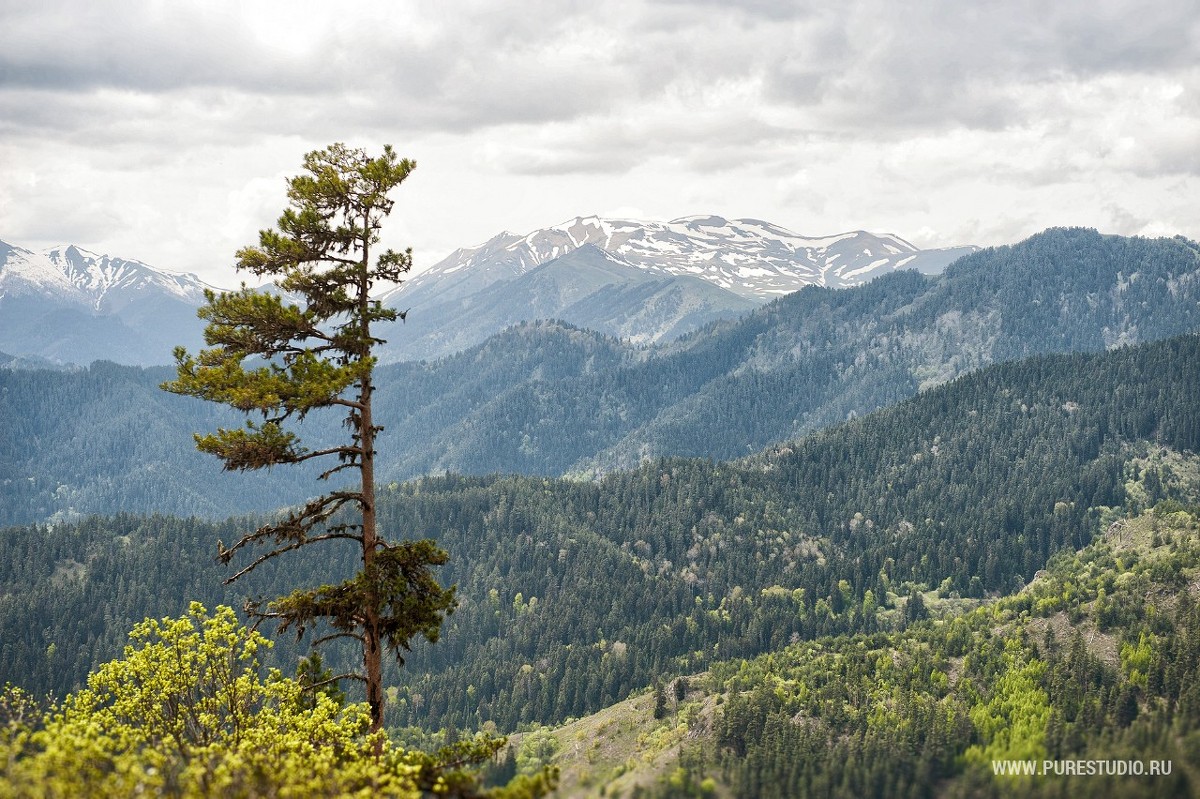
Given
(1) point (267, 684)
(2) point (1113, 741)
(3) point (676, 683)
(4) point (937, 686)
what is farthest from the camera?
(3) point (676, 683)

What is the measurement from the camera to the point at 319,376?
3672cm

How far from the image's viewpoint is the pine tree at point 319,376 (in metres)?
36.8

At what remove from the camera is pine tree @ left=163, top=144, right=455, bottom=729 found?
36844 millimetres

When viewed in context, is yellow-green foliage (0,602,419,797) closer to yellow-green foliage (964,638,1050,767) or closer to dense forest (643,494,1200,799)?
dense forest (643,494,1200,799)

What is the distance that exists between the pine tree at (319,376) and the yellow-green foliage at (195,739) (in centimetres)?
361

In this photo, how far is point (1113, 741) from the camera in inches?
1141

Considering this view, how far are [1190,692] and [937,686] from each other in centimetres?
3875

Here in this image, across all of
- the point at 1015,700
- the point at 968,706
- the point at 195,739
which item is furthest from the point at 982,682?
the point at 195,739

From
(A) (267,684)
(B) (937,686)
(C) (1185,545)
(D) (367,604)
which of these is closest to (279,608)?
(D) (367,604)

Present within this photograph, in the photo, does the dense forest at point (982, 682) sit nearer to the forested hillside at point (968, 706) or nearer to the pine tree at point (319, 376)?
the forested hillside at point (968, 706)

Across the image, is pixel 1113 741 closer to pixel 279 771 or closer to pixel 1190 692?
pixel 279 771

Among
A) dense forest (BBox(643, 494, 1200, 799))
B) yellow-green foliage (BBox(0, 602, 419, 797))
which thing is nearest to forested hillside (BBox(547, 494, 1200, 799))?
dense forest (BBox(643, 494, 1200, 799))

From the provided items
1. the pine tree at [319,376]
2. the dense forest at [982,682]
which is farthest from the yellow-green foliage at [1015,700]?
the pine tree at [319,376]

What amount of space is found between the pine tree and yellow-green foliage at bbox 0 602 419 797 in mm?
3606
